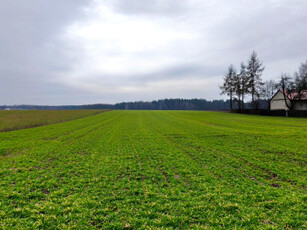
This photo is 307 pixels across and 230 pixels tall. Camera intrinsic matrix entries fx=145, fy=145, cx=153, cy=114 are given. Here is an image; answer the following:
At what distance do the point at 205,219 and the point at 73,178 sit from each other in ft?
21.9

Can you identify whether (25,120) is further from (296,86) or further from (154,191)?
(296,86)

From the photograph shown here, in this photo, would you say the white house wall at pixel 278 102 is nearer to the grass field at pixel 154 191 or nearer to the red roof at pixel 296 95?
the red roof at pixel 296 95

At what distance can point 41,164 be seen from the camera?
9789 millimetres

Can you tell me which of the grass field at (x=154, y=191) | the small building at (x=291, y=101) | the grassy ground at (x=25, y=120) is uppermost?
the small building at (x=291, y=101)

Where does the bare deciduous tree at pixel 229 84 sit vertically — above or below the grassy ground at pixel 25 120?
above

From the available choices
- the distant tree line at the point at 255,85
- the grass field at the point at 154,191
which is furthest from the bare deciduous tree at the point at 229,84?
the grass field at the point at 154,191

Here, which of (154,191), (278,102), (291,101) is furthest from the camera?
(278,102)

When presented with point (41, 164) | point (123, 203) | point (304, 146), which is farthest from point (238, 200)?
point (304, 146)

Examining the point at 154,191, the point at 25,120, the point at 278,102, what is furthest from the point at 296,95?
the point at 25,120

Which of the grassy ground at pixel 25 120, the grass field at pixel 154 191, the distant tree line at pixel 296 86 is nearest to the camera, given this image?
the grass field at pixel 154 191

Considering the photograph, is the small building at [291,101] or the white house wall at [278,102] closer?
the small building at [291,101]

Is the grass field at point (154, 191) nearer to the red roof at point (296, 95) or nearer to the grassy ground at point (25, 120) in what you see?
the grassy ground at point (25, 120)

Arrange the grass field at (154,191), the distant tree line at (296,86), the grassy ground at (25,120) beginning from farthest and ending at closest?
1. the distant tree line at (296,86)
2. the grassy ground at (25,120)
3. the grass field at (154,191)

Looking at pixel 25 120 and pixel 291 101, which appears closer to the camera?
pixel 25 120
